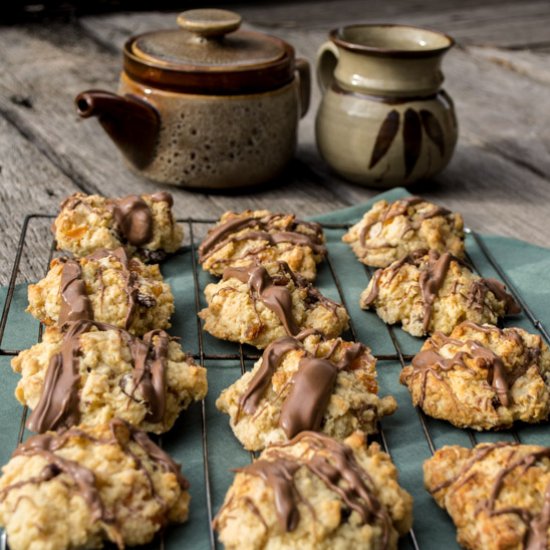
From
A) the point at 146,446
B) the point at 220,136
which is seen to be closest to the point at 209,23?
the point at 220,136

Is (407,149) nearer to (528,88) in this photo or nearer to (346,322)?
(346,322)

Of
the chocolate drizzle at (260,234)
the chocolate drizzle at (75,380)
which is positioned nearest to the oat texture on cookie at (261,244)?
the chocolate drizzle at (260,234)

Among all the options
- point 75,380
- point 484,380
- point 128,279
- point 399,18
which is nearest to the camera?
point 75,380

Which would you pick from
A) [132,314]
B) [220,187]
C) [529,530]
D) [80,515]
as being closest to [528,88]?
[220,187]

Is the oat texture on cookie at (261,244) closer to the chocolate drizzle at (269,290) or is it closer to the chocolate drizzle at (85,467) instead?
the chocolate drizzle at (269,290)

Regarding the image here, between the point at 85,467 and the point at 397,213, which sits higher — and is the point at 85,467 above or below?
above

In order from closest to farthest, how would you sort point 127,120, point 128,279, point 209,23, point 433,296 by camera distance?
point 128,279
point 433,296
point 209,23
point 127,120

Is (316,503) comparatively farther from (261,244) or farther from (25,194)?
(25,194)
